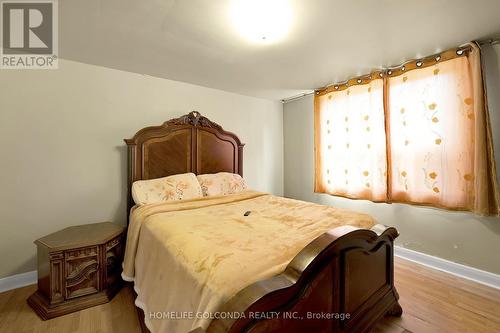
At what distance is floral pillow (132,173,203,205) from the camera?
7.31 ft

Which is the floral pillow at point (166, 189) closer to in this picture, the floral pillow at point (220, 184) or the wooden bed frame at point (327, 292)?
the floral pillow at point (220, 184)

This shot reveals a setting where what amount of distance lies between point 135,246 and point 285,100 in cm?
326

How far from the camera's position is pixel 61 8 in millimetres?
1509

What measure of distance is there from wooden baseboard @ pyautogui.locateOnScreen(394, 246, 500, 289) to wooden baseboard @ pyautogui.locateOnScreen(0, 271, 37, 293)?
387 centimetres

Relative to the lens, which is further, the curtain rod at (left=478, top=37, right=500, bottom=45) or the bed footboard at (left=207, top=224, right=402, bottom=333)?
the curtain rod at (left=478, top=37, right=500, bottom=45)

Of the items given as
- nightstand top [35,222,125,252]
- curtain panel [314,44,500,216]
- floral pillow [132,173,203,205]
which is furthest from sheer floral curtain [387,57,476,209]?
nightstand top [35,222,125,252]

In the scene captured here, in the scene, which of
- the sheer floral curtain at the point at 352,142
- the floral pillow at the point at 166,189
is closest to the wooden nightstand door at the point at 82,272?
the floral pillow at the point at 166,189

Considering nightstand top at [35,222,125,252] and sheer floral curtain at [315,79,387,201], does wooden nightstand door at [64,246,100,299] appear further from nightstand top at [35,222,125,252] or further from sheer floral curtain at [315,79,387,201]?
sheer floral curtain at [315,79,387,201]

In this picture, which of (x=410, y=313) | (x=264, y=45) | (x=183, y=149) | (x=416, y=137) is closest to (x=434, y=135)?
(x=416, y=137)

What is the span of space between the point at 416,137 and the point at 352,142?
0.71 meters

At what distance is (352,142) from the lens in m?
2.96

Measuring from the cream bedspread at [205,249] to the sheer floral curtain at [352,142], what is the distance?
109 cm

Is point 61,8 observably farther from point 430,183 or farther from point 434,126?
point 430,183

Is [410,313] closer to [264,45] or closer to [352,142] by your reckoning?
[352,142]
